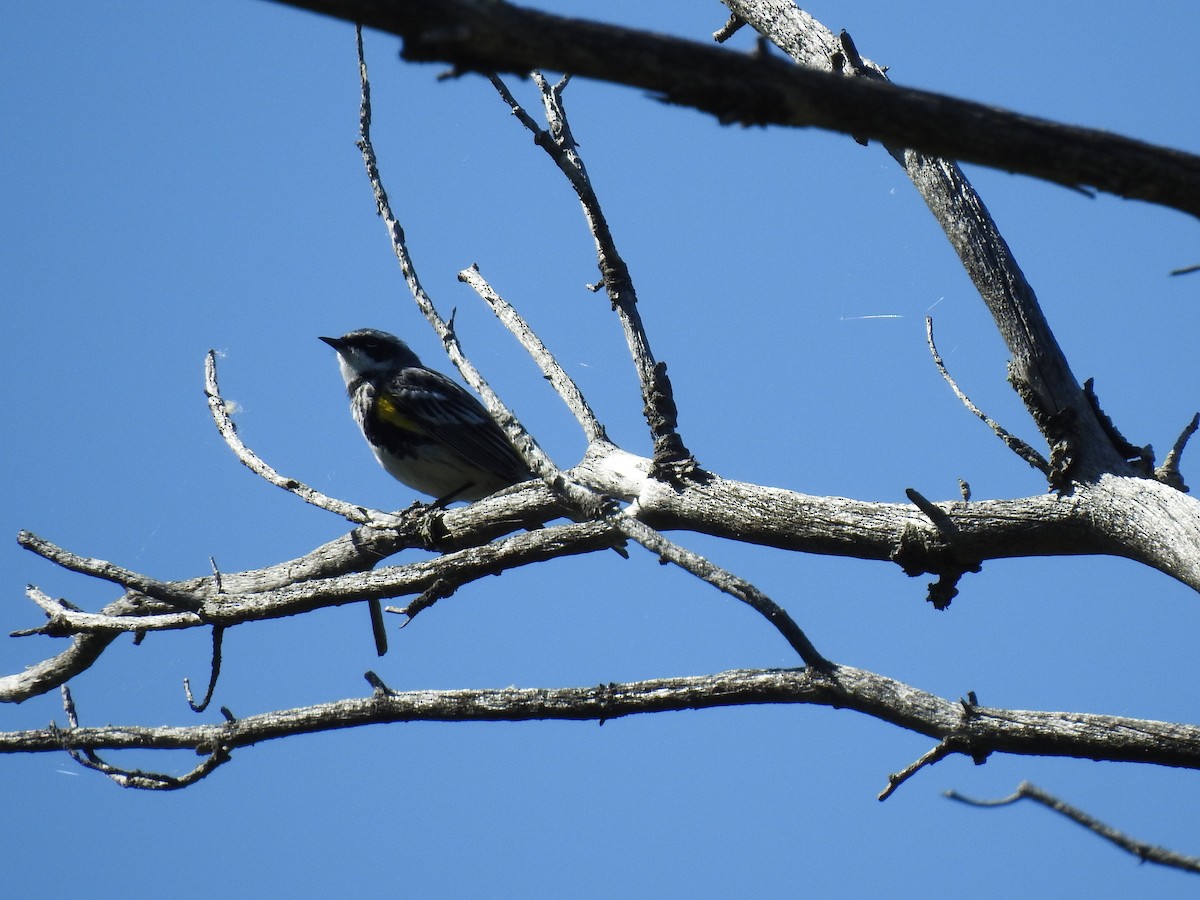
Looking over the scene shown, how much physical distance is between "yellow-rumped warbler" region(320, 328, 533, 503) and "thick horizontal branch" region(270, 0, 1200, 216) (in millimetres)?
5955

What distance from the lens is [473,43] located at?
2092mm

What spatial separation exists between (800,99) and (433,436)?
6751 mm

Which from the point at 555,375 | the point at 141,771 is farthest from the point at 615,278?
the point at 141,771

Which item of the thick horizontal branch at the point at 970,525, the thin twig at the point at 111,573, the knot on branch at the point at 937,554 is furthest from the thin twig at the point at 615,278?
the thin twig at the point at 111,573

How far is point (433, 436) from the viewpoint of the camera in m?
8.80

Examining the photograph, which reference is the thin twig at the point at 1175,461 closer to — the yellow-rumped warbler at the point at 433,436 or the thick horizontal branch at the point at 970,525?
the thick horizontal branch at the point at 970,525

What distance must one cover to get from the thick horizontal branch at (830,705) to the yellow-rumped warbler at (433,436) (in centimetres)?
358

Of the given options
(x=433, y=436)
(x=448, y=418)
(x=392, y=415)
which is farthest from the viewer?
(x=392, y=415)

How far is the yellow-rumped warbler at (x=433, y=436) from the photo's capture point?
8.69 metres

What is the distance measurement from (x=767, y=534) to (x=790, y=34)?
2569mm

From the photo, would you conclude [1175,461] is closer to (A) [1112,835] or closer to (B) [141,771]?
(A) [1112,835]

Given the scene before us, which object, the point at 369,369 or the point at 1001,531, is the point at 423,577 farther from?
the point at 369,369

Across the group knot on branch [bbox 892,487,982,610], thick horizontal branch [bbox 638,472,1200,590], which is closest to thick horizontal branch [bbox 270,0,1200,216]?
thick horizontal branch [bbox 638,472,1200,590]

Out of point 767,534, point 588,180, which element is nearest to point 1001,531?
point 767,534
